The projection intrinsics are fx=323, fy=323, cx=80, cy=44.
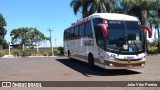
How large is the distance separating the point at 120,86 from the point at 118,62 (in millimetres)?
4115

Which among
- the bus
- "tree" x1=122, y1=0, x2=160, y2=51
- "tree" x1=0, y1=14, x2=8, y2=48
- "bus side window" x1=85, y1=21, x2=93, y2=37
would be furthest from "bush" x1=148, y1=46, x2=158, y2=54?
"tree" x1=0, y1=14, x2=8, y2=48

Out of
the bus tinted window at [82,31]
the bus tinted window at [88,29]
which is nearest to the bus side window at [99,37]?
the bus tinted window at [88,29]

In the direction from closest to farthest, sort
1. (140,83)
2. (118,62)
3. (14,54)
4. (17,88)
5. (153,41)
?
(17,88) < (140,83) < (118,62) < (14,54) < (153,41)

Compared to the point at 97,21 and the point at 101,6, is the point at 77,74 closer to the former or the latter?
the point at 97,21

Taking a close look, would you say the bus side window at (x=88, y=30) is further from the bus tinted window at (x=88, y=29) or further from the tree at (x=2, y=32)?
the tree at (x=2, y=32)

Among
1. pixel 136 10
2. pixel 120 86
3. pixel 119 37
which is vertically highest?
pixel 136 10

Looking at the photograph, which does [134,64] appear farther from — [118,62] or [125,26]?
[125,26]

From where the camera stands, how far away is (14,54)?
43.1 metres

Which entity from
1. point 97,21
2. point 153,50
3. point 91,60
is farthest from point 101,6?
point 97,21

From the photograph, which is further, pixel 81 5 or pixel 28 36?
pixel 28 36

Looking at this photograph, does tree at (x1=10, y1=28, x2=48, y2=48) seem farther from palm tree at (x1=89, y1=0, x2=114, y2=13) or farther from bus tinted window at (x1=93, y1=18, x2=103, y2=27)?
bus tinted window at (x1=93, y1=18, x2=103, y2=27)

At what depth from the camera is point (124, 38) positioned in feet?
55.8

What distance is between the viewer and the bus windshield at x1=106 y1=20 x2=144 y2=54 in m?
16.8

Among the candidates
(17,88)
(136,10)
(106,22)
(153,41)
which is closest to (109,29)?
(106,22)
